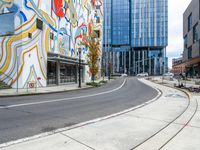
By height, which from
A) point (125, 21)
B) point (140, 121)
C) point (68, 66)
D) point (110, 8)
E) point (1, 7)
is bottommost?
point (140, 121)

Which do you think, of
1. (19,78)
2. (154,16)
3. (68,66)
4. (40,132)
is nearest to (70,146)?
(40,132)

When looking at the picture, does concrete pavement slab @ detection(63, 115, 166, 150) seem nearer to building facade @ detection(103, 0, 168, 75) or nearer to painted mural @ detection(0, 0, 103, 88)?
painted mural @ detection(0, 0, 103, 88)

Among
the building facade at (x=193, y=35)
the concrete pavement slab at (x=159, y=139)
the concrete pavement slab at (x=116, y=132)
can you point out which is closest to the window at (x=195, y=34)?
the building facade at (x=193, y=35)

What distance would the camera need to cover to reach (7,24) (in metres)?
21.4

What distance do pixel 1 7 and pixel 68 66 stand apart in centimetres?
1318

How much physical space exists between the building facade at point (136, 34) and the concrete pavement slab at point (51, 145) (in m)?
103

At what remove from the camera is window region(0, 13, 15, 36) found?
69.4 feet

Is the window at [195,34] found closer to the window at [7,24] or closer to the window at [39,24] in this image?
the window at [39,24]

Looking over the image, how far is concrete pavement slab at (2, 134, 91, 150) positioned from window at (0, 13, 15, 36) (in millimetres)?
18691

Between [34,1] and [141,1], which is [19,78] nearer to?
[34,1]

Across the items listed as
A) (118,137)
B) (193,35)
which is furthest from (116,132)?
(193,35)

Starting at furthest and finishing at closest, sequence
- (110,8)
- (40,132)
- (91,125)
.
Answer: (110,8), (91,125), (40,132)

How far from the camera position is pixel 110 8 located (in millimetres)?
116750

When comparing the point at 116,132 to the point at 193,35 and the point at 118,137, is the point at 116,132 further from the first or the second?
the point at 193,35
